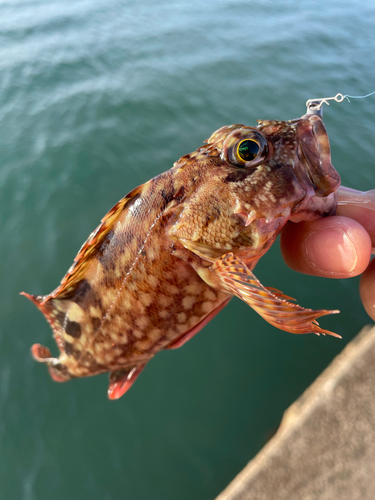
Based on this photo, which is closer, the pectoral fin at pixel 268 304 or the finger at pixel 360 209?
the pectoral fin at pixel 268 304

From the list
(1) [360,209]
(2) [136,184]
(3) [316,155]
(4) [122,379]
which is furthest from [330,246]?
(2) [136,184]

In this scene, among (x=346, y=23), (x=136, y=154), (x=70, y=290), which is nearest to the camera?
(x=70, y=290)

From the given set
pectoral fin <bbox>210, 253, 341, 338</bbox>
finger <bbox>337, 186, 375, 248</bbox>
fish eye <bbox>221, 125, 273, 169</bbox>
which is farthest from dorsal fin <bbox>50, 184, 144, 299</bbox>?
finger <bbox>337, 186, 375, 248</bbox>

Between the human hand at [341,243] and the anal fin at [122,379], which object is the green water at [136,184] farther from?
the human hand at [341,243]

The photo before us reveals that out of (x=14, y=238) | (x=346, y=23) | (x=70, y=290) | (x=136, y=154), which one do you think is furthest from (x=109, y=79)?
(x=346, y=23)

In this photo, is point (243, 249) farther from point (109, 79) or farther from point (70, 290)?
point (109, 79)

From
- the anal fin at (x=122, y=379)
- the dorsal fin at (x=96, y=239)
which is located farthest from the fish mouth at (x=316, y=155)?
the anal fin at (x=122, y=379)
